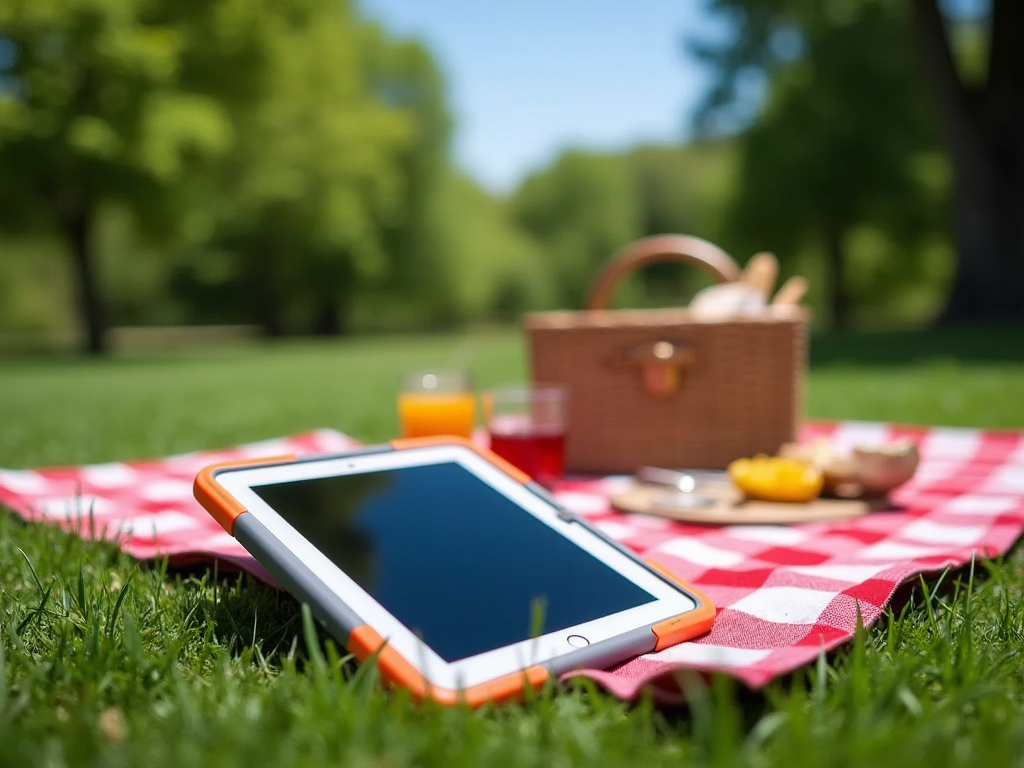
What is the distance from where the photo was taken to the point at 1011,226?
31.2 feet

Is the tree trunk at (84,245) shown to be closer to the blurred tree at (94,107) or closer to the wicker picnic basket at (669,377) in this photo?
the blurred tree at (94,107)

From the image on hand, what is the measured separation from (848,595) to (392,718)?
2.04ft

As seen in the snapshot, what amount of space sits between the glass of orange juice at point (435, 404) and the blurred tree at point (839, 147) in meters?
14.3

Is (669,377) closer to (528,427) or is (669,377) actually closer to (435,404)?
(528,427)

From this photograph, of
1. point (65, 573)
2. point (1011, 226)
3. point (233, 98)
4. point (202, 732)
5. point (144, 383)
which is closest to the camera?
point (202, 732)

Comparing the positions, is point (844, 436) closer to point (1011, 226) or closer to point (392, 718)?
point (392, 718)

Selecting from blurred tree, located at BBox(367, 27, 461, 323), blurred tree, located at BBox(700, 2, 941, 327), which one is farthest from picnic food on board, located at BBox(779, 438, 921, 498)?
blurred tree, located at BBox(367, 27, 461, 323)

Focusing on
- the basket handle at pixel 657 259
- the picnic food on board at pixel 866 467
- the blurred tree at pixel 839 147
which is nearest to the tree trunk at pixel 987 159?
the blurred tree at pixel 839 147

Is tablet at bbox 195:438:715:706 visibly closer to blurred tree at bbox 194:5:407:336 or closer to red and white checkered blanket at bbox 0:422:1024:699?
red and white checkered blanket at bbox 0:422:1024:699

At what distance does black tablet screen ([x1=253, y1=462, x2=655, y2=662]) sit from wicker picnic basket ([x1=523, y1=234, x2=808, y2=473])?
3.19 ft

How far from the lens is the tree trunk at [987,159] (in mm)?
8648

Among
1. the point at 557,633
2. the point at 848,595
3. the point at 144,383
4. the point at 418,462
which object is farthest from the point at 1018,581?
the point at 144,383

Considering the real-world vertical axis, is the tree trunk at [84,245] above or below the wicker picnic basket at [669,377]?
above

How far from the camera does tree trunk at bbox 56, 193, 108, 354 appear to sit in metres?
11.7
